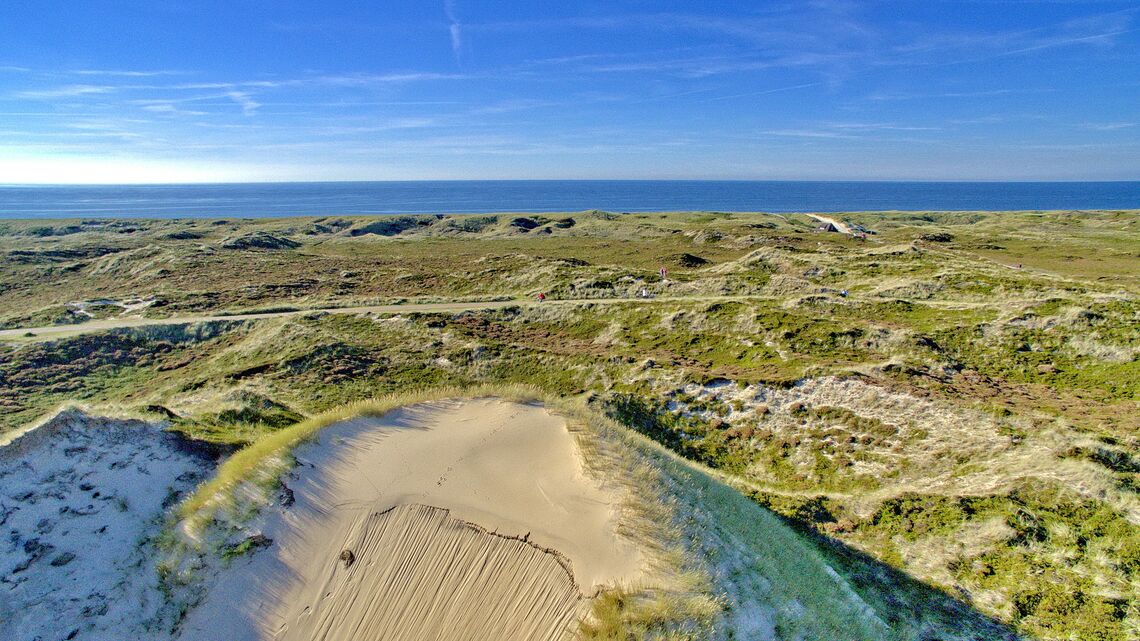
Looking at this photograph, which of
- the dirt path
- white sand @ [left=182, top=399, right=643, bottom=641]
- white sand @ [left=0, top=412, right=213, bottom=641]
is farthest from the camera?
the dirt path

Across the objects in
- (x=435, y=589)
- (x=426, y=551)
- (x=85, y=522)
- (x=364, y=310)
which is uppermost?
(x=85, y=522)

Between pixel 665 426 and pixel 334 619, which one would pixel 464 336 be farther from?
pixel 334 619

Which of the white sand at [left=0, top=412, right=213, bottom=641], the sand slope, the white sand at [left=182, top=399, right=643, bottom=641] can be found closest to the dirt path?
the white sand at [left=0, top=412, right=213, bottom=641]

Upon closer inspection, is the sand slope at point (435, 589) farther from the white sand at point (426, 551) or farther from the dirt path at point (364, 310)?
the dirt path at point (364, 310)

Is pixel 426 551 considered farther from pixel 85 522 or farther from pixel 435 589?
pixel 85 522

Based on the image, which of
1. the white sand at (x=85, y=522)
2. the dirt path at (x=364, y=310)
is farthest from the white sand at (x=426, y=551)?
the dirt path at (x=364, y=310)

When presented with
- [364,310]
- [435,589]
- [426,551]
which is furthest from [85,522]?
[364,310]

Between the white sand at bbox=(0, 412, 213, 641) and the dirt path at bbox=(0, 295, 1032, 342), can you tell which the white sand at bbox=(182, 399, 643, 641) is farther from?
the dirt path at bbox=(0, 295, 1032, 342)
